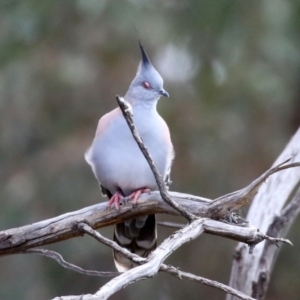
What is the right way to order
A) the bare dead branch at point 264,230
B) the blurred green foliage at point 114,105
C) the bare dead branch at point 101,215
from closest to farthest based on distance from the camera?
the bare dead branch at point 101,215, the bare dead branch at point 264,230, the blurred green foliage at point 114,105

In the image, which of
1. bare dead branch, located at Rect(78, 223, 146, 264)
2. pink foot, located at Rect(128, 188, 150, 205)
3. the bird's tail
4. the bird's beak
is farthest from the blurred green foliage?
bare dead branch, located at Rect(78, 223, 146, 264)

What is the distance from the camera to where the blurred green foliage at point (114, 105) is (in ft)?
26.7

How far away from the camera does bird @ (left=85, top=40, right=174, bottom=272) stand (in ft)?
15.0

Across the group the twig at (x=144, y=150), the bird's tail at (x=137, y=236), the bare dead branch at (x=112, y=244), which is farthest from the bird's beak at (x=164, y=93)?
the twig at (x=144, y=150)

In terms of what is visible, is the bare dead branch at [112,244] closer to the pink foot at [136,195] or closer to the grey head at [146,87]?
the pink foot at [136,195]

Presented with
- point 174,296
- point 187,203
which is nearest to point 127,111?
point 187,203

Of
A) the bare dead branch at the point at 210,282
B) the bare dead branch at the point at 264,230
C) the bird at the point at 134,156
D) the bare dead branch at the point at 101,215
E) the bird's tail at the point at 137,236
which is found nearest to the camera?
the bare dead branch at the point at 210,282

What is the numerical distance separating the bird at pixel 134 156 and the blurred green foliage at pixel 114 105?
3.07 metres

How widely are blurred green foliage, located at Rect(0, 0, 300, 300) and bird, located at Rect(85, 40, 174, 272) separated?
3.07 m

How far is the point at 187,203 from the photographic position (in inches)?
153

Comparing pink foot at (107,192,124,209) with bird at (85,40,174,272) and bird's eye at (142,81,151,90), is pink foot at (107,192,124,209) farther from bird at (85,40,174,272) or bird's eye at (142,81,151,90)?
bird's eye at (142,81,151,90)

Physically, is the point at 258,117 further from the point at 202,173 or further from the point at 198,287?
the point at 198,287

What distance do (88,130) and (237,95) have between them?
5.99 ft

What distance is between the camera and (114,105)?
28.3ft
